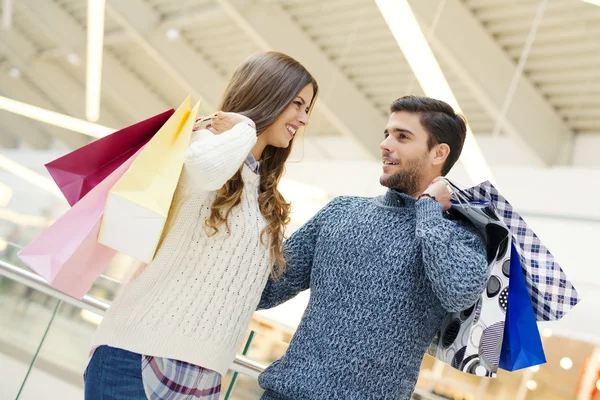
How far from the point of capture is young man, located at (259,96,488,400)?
1890 mm

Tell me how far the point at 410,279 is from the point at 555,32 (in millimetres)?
6843

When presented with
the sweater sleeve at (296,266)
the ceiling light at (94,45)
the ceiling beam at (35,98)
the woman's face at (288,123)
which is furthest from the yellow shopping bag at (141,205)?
the ceiling beam at (35,98)

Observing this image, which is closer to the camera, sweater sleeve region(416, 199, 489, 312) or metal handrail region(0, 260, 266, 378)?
sweater sleeve region(416, 199, 489, 312)

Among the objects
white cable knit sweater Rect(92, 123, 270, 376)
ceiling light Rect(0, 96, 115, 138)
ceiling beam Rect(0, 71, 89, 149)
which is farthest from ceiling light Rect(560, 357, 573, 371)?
ceiling beam Rect(0, 71, 89, 149)

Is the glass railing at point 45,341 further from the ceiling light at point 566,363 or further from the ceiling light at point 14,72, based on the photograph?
the ceiling light at point 14,72

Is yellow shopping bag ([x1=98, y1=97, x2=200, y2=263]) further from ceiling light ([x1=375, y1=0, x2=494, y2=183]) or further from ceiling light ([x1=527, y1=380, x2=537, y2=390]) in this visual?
ceiling light ([x1=527, y1=380, x2=537, y2=390])

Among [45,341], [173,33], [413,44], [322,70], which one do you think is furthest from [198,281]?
[173,33]

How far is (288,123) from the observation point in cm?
213

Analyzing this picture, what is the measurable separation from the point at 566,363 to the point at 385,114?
203 inches

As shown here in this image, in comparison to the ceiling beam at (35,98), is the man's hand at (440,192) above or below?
below

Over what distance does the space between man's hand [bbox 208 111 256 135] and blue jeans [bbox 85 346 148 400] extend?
0.63 metres

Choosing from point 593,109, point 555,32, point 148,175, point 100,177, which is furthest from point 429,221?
point 593,109

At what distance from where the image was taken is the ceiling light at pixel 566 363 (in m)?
8.11

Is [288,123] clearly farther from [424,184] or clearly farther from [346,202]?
[424,184]
